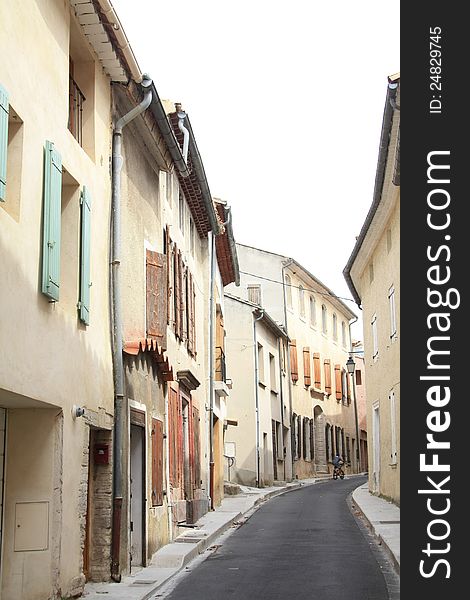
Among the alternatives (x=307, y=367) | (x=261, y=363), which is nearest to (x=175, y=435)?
(x=261, y=363)

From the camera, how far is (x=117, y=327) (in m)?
11.9

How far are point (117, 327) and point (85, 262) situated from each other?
1538 mm

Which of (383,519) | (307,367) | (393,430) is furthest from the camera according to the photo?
(307,367)

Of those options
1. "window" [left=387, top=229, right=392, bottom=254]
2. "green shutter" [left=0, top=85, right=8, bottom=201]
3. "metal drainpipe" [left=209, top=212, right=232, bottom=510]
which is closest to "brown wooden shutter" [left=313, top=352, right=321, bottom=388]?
"metal drainpipe" [left=209, top=212, right=232, bottom=510]

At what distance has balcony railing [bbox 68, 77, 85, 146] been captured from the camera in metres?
11.4

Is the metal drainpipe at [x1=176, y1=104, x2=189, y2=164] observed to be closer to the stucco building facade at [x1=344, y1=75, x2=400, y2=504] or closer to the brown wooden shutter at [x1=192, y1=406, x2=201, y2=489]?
the stucco building facade at [x1=344, y1=75, x2=400, y2=504]

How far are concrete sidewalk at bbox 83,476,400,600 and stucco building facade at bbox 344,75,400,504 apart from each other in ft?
3.87

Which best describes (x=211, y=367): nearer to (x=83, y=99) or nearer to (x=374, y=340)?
(x=374, y=340)

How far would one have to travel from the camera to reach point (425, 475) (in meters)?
7.93

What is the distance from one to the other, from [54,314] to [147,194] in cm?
537

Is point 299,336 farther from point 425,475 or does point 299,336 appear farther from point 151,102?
point 425,475

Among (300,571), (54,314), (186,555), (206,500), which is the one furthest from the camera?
(206,500)

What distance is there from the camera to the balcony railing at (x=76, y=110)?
11398 mm

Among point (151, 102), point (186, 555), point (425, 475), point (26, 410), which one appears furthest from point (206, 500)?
point (425, 475)
